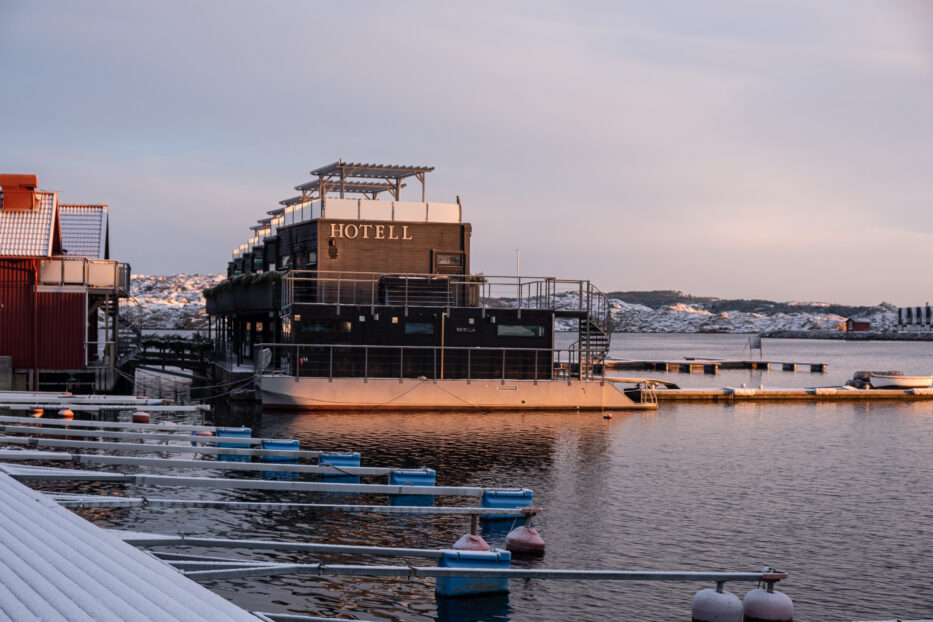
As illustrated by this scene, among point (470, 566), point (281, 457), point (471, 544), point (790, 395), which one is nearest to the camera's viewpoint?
point (470, 566)

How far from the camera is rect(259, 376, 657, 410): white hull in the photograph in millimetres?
42750

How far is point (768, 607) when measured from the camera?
47.4 ft

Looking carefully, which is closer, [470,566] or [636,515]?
[470,566]

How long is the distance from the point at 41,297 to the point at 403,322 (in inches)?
666

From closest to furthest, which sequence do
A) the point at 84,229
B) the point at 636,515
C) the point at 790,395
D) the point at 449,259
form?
the point at 636,515 → the point at 449,259 → the point at 84,229 → the point at 790,395

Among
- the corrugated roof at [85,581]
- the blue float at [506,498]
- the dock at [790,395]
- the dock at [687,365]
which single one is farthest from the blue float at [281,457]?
the dock at [687,365]

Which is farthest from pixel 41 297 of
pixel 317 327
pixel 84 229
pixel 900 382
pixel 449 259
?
pixel 900 382

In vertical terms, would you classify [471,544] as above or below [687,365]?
above

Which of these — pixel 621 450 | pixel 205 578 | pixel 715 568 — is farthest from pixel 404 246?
pixel 205 578

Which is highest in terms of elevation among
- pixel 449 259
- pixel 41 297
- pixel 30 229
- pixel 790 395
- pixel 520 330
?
pixel 30 229

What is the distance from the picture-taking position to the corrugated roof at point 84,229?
5344 centimetres

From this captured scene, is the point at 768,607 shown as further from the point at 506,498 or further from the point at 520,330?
the point at 520,330

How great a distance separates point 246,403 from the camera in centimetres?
4656

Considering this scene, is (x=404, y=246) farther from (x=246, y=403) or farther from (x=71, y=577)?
(x=71, y=577)
